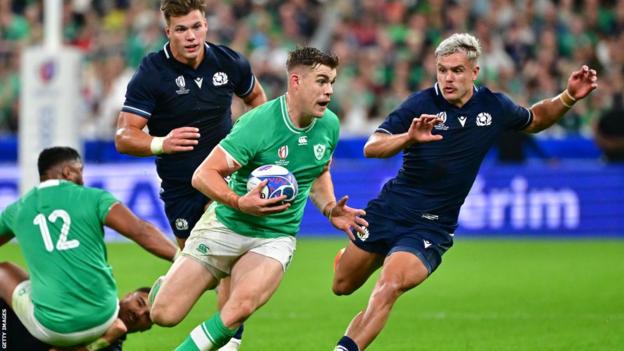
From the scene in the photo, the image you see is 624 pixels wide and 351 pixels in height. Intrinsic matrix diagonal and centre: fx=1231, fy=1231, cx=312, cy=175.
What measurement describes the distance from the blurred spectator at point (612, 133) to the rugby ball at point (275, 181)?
1156 centimetres

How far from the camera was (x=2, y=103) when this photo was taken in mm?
22875

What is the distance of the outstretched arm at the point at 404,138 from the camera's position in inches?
335

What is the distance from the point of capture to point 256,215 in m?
8.32

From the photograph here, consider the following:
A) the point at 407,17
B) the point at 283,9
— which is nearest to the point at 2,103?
the point at 283,9

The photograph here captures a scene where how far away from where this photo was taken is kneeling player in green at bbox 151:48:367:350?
334 inches

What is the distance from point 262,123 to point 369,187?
10.5m

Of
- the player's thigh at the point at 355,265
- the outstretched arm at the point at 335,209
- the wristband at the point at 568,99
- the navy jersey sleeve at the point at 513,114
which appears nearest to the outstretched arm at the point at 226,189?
the outstretched arm at the point at 335,209

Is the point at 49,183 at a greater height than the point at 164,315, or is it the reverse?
the point at 49,183

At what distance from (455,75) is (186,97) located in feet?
7.12

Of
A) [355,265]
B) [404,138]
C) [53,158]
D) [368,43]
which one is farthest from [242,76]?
[368,43]

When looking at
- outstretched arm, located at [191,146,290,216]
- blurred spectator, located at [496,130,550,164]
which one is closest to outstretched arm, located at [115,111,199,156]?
outstretched arm, located at [191,146,290,216]

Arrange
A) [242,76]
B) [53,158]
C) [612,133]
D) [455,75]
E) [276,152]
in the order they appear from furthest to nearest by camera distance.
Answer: [612,133]
[242,76]
[455,75]
[276,152]
[53,158]

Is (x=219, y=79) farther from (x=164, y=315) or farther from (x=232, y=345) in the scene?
(x=164, y=315)

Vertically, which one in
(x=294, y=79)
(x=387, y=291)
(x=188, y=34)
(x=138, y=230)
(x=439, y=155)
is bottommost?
(x=387, y=291)
